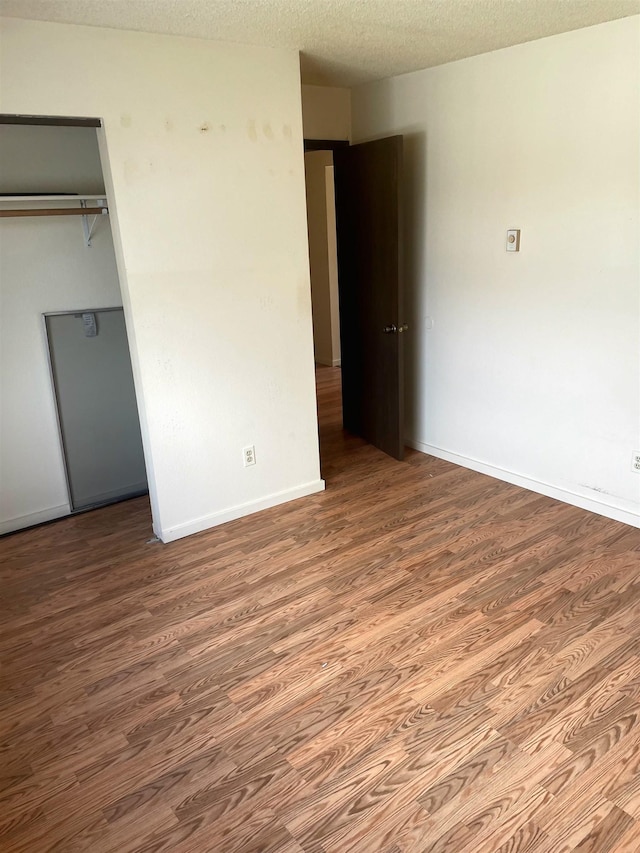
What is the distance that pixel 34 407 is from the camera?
11.6 feet

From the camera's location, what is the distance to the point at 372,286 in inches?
167

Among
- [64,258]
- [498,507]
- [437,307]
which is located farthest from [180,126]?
[498,507]

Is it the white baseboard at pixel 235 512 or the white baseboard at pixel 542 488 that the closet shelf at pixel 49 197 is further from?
the white baseboard at pixel 542 488

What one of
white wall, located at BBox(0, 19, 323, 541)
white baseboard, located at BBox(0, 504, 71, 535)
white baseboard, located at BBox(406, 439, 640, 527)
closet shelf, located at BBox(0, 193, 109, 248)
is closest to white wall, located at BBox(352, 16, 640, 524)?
white baseboard, located at BBox(406, 439, 640, 527)

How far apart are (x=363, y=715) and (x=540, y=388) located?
221 centimetres

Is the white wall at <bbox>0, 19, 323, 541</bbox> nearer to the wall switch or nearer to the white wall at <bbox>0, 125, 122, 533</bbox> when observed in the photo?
the white wall at <bbox>0, 125, 122, 533</bbox>

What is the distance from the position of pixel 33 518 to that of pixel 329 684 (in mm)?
2253

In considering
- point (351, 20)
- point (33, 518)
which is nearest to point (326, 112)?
point (351, 20)

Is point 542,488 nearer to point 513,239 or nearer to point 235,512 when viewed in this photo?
point 513,239

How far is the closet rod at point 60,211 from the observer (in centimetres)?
315

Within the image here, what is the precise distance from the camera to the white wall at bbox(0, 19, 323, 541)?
275cm

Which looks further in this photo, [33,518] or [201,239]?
[33,518]

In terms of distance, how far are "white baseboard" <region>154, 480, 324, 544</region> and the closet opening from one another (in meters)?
0.75

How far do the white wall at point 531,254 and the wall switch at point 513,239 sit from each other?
0.11 feet
